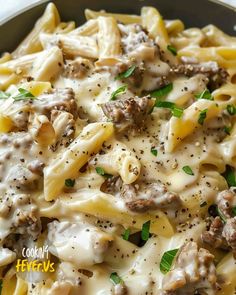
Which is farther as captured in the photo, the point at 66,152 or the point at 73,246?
the point at 66,152

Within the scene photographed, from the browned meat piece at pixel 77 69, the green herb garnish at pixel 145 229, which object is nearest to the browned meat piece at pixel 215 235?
the green herb garnish at pixel 145 229

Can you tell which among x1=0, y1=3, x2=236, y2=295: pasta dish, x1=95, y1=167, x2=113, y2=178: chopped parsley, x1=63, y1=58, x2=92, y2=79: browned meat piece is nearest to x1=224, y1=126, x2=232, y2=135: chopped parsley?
x1=0, y1=3, x2=236, y2=295: pasta dish

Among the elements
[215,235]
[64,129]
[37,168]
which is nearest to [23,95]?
[64,129]

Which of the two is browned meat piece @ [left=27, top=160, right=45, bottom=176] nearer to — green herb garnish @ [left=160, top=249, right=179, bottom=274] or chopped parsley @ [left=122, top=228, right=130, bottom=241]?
chopped parsley @ [left=122, top=228, right=130, bottom=241]

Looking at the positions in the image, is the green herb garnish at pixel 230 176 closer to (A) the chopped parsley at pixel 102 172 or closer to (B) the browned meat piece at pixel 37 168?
(A) the chopped parsley at pixel 102 172

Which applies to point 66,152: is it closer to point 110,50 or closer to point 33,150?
point 33,150

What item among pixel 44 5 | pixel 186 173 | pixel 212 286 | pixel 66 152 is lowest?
pixel 212 286

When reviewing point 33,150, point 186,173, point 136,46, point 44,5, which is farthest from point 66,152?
point 44,5
